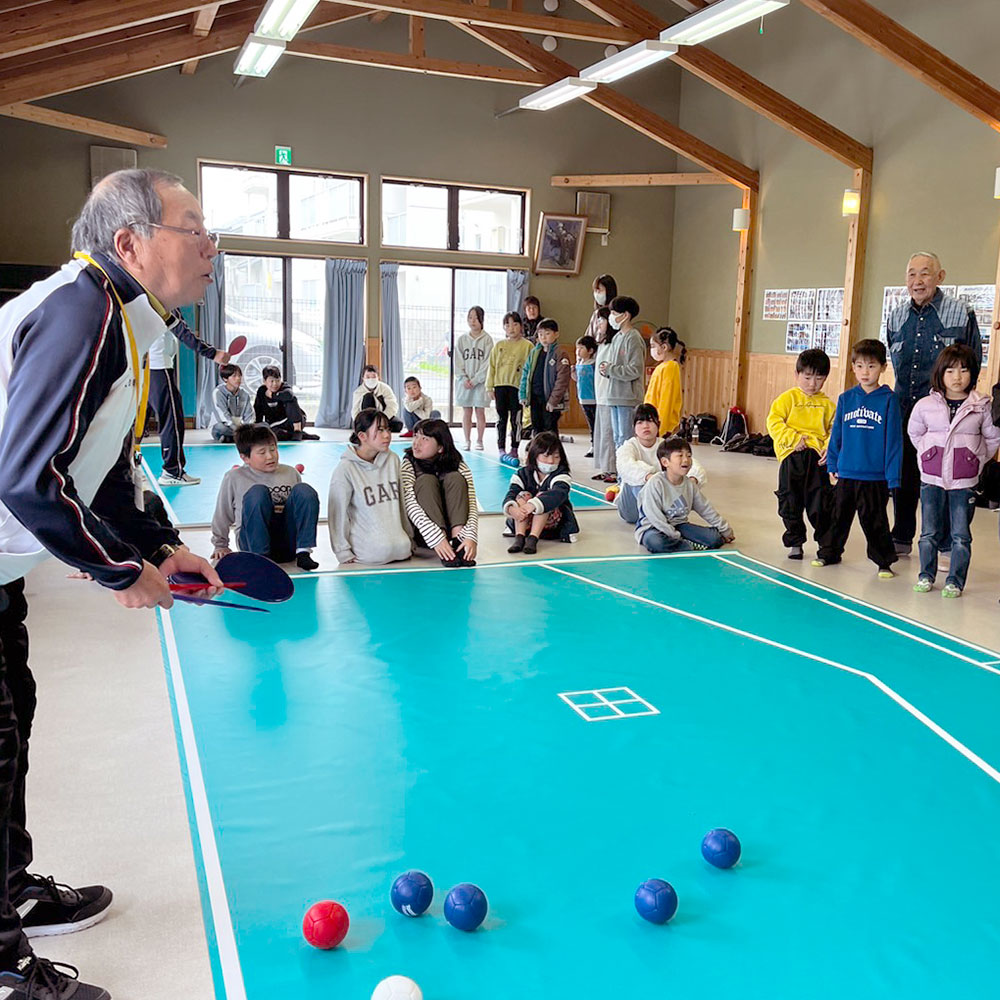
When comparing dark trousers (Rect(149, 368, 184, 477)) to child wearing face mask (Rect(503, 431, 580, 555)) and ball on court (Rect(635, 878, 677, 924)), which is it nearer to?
child wearing face mask (Rect(503, 431, 580, 555))

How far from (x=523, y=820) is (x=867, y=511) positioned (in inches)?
161

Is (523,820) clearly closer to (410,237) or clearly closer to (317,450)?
(317,450)

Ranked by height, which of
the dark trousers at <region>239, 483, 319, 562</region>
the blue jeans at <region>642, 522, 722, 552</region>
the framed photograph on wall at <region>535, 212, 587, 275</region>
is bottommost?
the blue jeans at <region>642, 522, 722, 552</region>

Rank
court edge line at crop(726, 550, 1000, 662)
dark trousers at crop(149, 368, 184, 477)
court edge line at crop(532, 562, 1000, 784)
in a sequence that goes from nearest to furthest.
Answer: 1. court edge line at crop(532, 562, 1000, 784)
2. court edge line at crop(726, 550, 1000, 662)
3. dark trousers at crop(149, 368, 184, 477)

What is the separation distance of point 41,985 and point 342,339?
1277 centimetres

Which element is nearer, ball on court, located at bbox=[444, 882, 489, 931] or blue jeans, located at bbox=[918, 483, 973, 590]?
ball on court, located at bbox=[444, 882, 489, 931]

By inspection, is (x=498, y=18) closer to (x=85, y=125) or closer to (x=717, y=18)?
(x=717, y=18)

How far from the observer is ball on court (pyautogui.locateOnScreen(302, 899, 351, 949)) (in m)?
2.37

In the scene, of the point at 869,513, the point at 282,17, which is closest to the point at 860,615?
the point at 869,513

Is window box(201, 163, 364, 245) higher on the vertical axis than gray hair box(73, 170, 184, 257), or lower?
higher

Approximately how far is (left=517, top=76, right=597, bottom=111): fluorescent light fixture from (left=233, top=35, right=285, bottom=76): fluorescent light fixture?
2.96 metres

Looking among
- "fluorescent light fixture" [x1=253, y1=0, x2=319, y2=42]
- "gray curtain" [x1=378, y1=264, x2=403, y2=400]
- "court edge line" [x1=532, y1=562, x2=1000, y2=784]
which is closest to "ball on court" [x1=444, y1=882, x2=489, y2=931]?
"court edge line" [x1=532, y1=562, x2=1000, y2=784]

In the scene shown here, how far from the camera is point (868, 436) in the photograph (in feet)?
20.6

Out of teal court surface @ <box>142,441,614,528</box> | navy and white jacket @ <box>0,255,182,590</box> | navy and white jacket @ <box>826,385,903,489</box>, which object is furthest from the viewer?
teal court surface @ <box>142,441,614,528</box>
